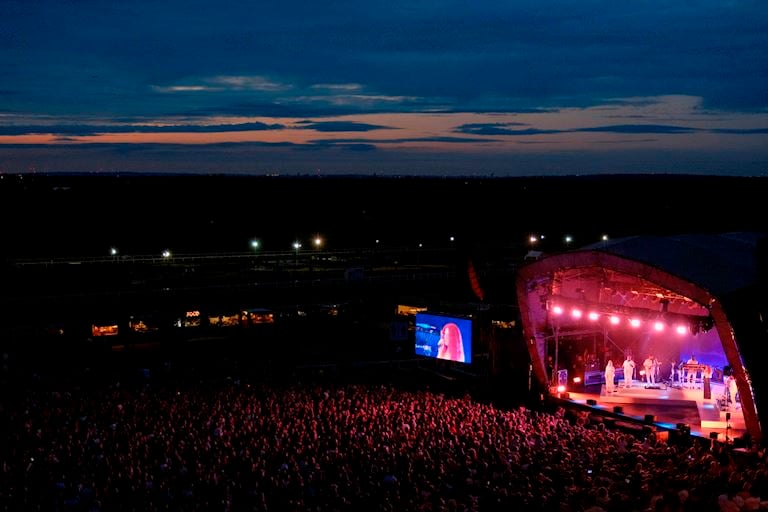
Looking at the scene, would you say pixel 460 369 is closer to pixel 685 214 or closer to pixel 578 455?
pixel 578 455

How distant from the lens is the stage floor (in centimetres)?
1764

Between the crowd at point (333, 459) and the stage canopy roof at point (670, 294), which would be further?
the stage canopy roof at point (670, 294)

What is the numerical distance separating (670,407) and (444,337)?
657 cm

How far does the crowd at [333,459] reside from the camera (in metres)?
10.9

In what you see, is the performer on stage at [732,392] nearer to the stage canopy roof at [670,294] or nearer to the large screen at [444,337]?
the stage canopy roof at [670,294]

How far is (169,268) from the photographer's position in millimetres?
47500

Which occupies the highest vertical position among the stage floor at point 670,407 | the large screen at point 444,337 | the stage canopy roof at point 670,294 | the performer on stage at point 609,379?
the stage canopy roof at point 670,294

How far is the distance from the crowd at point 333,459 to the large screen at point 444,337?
5.38 metres

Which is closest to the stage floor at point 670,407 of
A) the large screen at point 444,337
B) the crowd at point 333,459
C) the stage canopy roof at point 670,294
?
the stage canopy roof at point 670,294

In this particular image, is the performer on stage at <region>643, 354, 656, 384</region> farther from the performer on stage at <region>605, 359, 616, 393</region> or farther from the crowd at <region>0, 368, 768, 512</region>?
the crowd at <region>0, 368, 768, 512</region>

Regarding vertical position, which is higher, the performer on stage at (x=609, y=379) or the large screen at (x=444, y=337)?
the large screen at (x=444, y=337)

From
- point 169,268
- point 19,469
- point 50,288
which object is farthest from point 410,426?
point 169,268

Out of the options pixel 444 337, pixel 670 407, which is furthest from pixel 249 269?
pixel 670 407

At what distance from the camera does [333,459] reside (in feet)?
42.9
